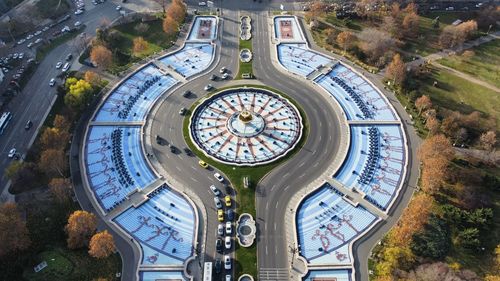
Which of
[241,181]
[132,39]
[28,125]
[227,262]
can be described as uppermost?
[132,39]

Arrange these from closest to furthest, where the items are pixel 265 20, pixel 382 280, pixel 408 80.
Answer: pixel 382 280 → pixel 408 80 → pixel 265 20

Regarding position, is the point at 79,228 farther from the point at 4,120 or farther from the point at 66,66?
the point at 66,66

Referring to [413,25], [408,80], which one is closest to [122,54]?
[408,80]

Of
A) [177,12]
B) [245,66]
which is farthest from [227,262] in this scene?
[177,12]

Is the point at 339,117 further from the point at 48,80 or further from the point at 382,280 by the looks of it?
the point at 48,80

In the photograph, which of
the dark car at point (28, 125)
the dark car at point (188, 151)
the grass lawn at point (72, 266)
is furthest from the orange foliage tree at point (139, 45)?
the grass lawn at point (72, 266)

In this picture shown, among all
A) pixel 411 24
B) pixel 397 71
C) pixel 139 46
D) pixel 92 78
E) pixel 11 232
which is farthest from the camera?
pixel 411 24

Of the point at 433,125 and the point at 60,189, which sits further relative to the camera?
the point at 433,125

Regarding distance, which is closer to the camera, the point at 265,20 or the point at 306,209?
the point at 306,209
